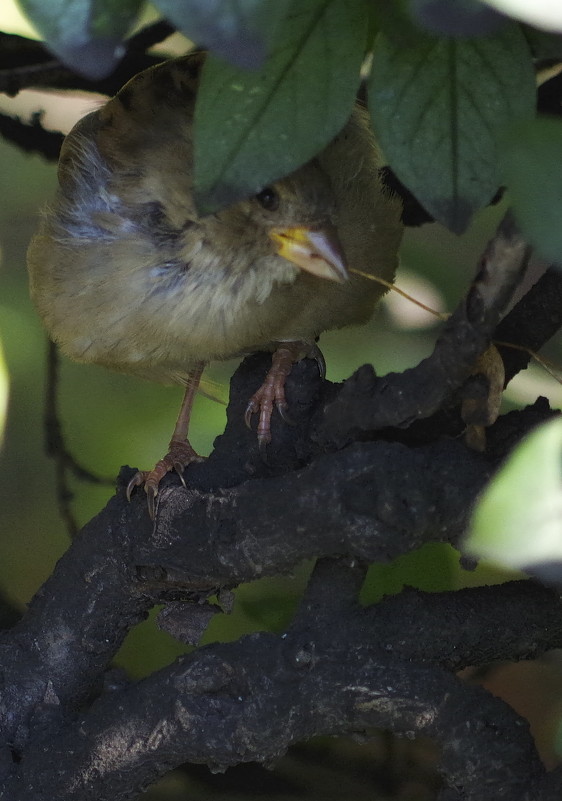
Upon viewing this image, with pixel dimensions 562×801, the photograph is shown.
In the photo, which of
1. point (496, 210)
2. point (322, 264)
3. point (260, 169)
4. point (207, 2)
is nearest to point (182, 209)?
point (322, 264)

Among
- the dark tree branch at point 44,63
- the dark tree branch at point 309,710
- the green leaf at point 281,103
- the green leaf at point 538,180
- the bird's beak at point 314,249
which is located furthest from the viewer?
the dark tree branch at point 44,63

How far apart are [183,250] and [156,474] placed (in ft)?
0.91

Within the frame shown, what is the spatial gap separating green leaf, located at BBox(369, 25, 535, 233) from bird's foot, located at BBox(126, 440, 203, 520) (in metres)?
0.57

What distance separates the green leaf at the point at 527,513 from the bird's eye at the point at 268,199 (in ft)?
2.27

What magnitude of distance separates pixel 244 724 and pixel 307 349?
2.01ft

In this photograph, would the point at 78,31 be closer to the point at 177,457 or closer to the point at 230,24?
the point at 230,24

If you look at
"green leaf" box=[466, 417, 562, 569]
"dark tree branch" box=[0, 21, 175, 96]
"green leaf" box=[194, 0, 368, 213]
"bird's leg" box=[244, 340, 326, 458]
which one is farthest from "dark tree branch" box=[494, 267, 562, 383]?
"dark tree branch" box=[0, 21, 175, 96]

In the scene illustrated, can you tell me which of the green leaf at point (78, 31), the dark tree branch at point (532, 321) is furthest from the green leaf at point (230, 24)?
the dark tree branch at point (532, 321)

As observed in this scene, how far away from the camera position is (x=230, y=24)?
1.77 ft

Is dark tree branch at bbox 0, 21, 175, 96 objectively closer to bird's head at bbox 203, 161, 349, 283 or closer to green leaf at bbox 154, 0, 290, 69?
bird's head at bbox 203, 161, 349, 283

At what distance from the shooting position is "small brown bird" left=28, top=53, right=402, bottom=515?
118 cm

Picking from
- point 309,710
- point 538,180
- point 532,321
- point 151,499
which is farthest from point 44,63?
point 538,180

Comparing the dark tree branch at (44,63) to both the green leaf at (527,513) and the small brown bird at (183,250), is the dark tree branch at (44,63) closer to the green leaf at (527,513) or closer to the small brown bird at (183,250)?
the small brown bird at (183,250)

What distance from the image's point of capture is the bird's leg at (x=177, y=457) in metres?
1.19
